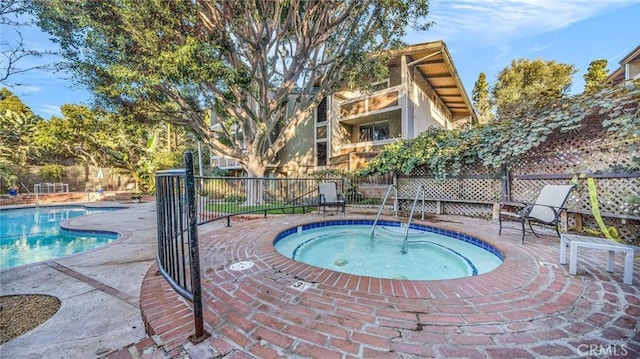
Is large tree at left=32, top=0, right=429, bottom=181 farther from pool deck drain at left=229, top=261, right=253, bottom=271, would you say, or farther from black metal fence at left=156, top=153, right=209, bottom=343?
pool deck drain at left=229, top=261, right=253, bottom=271

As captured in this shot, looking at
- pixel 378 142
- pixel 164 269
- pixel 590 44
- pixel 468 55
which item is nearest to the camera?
pixel 164 269

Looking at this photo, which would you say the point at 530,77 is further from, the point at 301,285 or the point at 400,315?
the point at 301,285

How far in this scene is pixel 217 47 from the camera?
7.70 meters

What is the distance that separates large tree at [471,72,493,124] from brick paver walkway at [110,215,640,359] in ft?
77.7

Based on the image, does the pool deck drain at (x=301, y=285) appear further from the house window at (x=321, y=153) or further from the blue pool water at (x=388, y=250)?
the house window at (x=321, y=153)

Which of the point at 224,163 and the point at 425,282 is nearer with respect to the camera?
the point at 425,282

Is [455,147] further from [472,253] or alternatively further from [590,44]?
[590,44]

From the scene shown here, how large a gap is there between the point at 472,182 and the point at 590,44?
9266 mm

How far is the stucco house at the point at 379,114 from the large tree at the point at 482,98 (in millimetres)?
6014

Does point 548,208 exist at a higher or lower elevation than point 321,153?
lower

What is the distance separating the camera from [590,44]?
9.94m

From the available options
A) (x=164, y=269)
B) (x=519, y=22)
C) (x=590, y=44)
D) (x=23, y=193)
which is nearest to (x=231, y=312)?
(x=164, y=269)

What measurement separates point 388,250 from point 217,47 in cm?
806

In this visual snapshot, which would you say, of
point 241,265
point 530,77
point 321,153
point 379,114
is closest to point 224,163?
point 321,153
